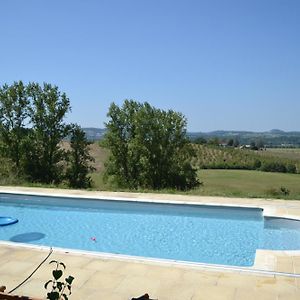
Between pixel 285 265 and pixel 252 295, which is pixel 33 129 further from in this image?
pixel 252 295

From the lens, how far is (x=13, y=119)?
19.0 m

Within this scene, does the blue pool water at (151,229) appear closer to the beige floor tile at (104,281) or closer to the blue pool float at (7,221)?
the blue pool float at (7,221)

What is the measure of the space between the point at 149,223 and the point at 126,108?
11778mm

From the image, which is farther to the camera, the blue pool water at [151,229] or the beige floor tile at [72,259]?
the blue pool water at [151,229]

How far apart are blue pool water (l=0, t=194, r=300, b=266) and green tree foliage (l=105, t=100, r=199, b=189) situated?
886 centimetres

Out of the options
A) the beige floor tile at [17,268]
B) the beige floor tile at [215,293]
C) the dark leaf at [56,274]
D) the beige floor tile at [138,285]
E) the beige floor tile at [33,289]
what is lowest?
the beige floor tile at [215,293]

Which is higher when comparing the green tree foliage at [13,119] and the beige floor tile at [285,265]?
the green tree foliage at [13,119]

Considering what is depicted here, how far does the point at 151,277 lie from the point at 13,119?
15354mm

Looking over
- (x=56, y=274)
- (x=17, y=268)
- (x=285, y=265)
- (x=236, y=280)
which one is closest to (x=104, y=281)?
(x=17, y=268)

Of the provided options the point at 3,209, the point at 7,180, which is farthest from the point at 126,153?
the point at 3,209

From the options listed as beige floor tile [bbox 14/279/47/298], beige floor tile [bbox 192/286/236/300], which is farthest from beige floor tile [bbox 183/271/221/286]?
beige floor tile [bbox 14/279/47/298]

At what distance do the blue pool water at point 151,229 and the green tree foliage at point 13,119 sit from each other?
23.3 feet

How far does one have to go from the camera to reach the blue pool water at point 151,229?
8.36m

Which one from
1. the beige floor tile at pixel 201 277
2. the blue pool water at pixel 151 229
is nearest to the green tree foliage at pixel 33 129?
the blue pool water at pixel 151 229
